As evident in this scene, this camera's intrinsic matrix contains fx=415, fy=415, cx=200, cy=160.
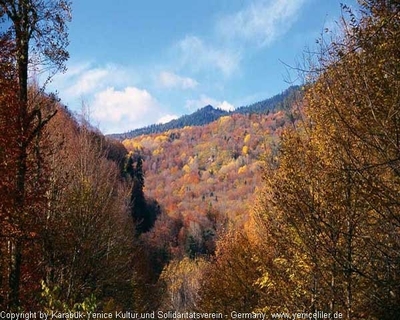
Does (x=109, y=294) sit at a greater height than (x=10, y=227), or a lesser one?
lesser

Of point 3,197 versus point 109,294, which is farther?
point 109,294

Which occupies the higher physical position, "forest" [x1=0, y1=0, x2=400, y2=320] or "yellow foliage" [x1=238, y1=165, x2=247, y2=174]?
"yellow foliage" [x1=238, y1=165, x2=247, y2=174]

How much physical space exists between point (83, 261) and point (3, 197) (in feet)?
20.3

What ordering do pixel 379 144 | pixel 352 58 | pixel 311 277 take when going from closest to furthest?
pixel 379 144
pixel 352 58
pixel 311 277

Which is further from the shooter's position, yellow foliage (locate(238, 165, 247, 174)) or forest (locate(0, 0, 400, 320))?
yellow foliage (locate(238, 165, 247, 174))

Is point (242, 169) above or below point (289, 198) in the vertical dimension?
above

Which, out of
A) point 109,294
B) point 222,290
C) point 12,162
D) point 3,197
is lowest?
point 222,290

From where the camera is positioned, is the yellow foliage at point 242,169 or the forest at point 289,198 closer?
the forest at point 289,198

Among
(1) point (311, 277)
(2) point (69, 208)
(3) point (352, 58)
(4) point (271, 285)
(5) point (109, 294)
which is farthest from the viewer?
(5) point (109, 294)

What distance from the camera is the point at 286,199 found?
28.0ft

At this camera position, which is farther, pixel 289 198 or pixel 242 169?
pixel 242 169

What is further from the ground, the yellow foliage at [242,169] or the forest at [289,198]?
the yellow foliage at [242,169]

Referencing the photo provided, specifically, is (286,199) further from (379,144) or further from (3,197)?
(3,197)

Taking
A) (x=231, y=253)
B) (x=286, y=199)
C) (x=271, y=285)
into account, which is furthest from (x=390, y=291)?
(x=231, y=253)
